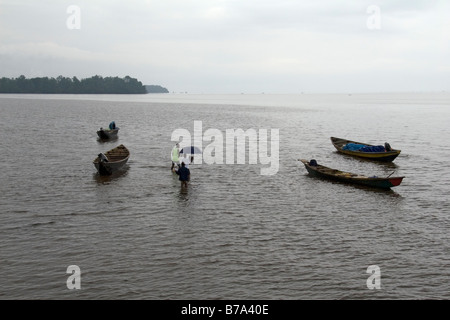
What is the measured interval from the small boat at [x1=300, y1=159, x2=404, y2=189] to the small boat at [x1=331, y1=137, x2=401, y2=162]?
32.6ft

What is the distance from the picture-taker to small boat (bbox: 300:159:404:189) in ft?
87.6

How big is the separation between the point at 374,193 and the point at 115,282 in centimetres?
1864

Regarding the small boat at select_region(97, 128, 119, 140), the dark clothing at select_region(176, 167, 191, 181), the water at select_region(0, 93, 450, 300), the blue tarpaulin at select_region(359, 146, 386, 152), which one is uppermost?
the small boat at select_region(97, 128, 119, 140)

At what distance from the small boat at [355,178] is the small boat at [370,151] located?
9.93 meters

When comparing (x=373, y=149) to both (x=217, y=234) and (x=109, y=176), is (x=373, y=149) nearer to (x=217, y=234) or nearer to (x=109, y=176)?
(x=109, y=176)

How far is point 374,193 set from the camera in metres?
26.4

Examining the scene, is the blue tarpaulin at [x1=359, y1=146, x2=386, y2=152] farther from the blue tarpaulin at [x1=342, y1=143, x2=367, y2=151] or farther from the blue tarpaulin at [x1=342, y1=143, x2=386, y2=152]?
the blue tarpaulin at [x1=342, y1=143, x2=367, y2=151]

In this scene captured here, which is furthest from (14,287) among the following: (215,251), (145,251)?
(215,251)

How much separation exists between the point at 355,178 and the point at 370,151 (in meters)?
12.9

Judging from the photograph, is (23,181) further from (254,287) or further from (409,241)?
(409,241)

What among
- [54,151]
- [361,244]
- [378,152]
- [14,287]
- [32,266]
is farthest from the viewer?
[54,151]

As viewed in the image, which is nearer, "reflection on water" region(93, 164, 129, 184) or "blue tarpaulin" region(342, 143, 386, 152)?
"reflection on water" region(93, 164, 129, 184)

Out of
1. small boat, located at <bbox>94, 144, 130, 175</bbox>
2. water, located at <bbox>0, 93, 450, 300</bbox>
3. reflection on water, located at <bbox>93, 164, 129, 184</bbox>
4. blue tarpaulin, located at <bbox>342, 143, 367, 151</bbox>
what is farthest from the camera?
blue tarpaulin, located at <bbox>342, 143, 367, 151</bbox>

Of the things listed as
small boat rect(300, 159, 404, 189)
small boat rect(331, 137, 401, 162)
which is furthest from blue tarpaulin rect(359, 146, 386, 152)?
small boat rect(300, 159, 404, 189)
